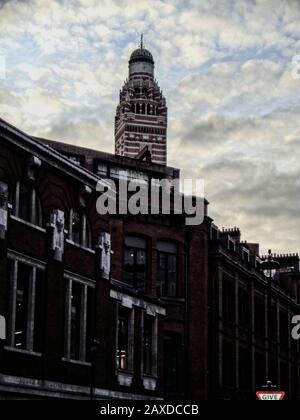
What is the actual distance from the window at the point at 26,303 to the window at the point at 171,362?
46.2 feet

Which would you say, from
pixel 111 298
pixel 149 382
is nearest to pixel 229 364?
pixel 149 382

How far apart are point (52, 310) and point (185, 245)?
15.2m

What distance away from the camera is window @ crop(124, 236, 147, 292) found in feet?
145

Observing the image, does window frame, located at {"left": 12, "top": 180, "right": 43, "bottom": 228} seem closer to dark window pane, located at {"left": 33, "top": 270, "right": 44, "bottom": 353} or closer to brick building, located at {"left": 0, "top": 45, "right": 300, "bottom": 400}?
brick building, located at {"left": 0, "top": 45, "right": 300, "bottom": 400}

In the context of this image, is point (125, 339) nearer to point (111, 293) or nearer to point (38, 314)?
point (111, 293)

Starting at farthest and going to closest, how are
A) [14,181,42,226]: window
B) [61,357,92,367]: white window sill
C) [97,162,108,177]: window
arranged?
[97,162,108,177]: window
[61,357,92,367]: white window sill
[14,181,42,226]: window

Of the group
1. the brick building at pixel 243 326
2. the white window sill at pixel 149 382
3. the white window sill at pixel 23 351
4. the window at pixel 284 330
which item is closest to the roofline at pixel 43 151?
the white window sill at pixel 23 351

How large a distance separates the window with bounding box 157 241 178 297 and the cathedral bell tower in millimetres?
135971

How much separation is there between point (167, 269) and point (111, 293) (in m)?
8.70

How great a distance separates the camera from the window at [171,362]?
148 ft

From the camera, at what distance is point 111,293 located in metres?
37.9

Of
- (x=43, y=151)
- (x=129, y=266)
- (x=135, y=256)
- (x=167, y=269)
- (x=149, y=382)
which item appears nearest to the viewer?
(x=43, y=151)

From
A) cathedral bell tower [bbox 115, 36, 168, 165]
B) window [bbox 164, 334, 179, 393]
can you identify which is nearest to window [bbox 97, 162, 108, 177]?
window [bbox 164, 334, 179, 393]

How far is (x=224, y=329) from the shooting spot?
5009 cm
